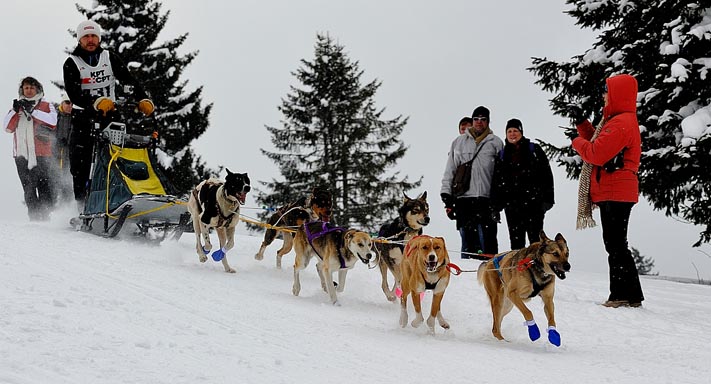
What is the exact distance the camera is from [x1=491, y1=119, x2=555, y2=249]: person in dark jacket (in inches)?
261

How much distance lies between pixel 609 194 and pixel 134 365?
4.37 m

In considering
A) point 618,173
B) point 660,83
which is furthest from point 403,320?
point 660,83

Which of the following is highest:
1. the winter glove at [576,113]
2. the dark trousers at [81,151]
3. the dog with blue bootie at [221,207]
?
the winter glove at [576,113]

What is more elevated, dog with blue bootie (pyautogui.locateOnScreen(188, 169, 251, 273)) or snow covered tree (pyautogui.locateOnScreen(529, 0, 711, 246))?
snow covered tree (pyautogui.locateOnScreen(529, 0, 711, 246))

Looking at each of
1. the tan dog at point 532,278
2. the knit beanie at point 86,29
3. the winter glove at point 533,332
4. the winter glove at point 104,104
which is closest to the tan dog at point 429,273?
the tan dog at point 532,278

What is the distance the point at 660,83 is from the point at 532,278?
19.6 feet

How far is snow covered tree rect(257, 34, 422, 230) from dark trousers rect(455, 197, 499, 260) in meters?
11.4

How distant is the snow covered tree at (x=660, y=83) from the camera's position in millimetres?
8477

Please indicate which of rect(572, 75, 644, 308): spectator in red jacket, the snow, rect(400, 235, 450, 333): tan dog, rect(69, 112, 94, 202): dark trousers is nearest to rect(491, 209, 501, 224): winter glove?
the snow

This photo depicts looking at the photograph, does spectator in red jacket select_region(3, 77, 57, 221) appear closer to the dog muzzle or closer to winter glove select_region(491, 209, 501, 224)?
winter glove select_region(491, 209, 501, 224)

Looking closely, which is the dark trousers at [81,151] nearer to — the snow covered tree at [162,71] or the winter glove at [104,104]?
the winter glove at [104,104]

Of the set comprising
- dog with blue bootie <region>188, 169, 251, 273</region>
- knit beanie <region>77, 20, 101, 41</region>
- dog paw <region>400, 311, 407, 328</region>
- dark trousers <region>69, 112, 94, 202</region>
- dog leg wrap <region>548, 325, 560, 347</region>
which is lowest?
dog paw <region>400, 311, 407, 328</region>

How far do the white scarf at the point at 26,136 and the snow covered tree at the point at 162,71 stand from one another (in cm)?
903

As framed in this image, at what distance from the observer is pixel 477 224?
7512 millimetres
